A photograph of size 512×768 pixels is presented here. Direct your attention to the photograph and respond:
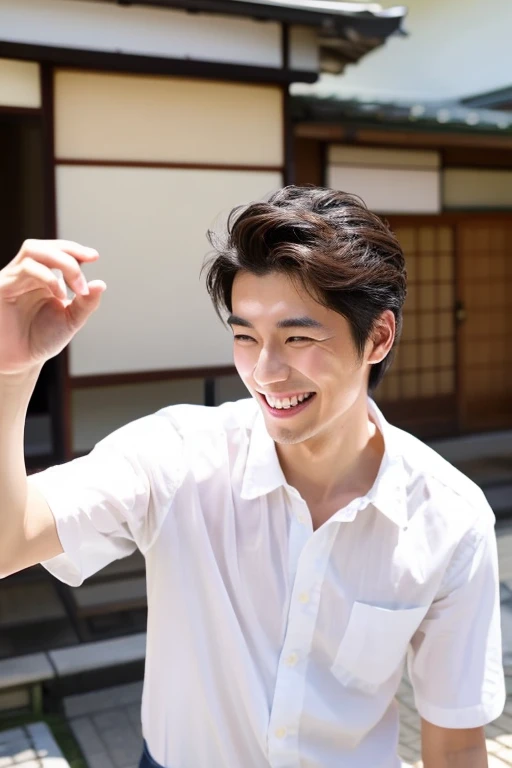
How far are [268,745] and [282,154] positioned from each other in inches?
186

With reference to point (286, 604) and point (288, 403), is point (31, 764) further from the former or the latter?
point (288, 403)

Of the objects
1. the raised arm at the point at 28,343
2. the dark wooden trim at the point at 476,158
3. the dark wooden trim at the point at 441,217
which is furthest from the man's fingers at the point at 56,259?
the dark wooden trim at the point at 476,158

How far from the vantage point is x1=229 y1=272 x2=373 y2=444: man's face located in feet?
4.96

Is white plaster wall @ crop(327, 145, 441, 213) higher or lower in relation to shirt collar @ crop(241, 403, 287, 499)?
higher

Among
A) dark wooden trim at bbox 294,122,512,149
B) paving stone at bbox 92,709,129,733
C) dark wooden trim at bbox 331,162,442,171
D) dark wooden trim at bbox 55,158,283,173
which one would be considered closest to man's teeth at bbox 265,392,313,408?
paving stone at bbox 92,709,129,733

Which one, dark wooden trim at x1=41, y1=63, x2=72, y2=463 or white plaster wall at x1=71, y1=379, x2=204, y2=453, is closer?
dark wooden trim at x1=41, y1=63, x2=72, y2=463

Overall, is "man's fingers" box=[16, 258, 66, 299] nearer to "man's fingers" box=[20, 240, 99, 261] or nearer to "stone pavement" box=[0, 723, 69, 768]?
"man's fingers" box=[20, 240, 99, 261]

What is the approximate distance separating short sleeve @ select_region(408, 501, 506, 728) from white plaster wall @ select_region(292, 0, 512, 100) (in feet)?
A: 34.4

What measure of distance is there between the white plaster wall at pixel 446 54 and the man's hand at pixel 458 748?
10639mm

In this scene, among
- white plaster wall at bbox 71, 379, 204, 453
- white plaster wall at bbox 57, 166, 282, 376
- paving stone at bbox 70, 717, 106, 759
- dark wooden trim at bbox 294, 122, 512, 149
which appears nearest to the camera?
paving stone at bbox 70, 717, 106, 759

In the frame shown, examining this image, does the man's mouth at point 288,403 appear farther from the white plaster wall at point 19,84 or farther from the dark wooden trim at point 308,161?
the dark wooden trim at point 308,161

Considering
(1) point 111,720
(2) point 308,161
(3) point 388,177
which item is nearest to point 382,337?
(1) point 111,720

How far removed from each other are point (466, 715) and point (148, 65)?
15.0 feet

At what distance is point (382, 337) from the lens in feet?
5.59
